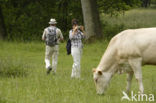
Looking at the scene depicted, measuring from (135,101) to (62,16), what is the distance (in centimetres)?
2312

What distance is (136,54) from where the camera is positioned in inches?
423

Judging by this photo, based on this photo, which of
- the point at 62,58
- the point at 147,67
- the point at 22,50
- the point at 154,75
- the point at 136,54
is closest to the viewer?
the point at 136,54

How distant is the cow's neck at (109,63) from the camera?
11.3 meters

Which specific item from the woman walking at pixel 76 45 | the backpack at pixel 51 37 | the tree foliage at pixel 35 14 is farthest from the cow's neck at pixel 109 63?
the tree foliage at pixel 35 14

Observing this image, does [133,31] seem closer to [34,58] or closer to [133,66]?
[133,66]

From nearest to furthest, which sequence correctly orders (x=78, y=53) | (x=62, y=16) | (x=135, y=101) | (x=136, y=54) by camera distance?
(x=135, y=101) → (x=136, y=54) → (x=78, y=53) → (x=62, y=16)

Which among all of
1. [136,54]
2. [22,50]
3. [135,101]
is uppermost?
[136,54]

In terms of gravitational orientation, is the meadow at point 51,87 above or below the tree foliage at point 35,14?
above

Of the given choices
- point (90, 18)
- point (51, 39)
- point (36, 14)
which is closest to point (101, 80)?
point (51, 39)

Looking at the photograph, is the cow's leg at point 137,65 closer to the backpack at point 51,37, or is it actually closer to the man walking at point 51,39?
the man walking at point 51,39

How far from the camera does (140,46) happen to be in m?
10.8

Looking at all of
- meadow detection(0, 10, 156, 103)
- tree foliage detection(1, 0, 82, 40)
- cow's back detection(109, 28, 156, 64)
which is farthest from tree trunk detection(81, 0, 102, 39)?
cow's back detection(109, 28, 156, 64)

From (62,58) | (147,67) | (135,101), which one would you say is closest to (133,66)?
(135,101)

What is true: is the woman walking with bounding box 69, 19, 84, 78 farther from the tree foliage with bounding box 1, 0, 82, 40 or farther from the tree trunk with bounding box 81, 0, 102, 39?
the tree foliage with bounding box 1, 0, 82, 40
